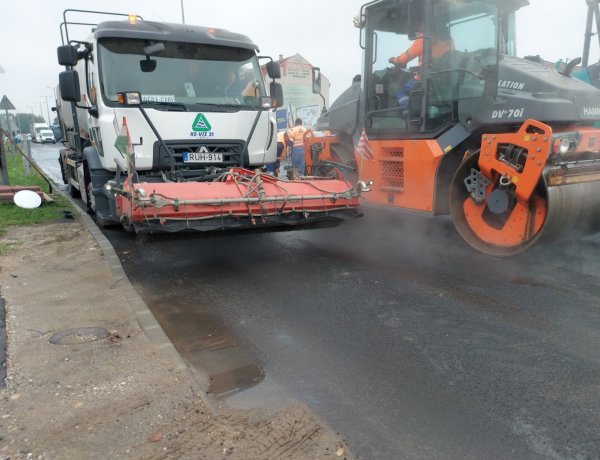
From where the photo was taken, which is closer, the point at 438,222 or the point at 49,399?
the point at 49,399

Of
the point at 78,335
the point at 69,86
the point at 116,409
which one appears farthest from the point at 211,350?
the point at 69,86

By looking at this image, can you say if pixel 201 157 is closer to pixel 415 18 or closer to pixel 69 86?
A: pixel 69 86

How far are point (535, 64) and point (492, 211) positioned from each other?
6.65ft

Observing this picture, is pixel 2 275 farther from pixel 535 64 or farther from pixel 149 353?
pixel 535 64

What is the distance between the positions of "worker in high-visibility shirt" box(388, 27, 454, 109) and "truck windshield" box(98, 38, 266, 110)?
6.24 feet

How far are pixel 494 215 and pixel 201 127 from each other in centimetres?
376

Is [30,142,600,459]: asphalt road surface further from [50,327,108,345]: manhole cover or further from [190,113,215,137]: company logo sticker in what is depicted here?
[190,113,215,137]: company logo sticker

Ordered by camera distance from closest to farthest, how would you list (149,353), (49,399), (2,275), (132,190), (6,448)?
(6,448) → (49,399) → (149,353) → (132,190) → (2,275)

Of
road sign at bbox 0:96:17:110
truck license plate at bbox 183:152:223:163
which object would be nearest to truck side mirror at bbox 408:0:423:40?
truck license plate at bbox 183:152:223:163

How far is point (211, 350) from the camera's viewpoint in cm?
374

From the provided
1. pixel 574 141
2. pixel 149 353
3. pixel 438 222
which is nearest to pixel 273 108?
pixel 438 222

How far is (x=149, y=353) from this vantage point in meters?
3.54

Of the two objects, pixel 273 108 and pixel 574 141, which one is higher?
pixel 273 108

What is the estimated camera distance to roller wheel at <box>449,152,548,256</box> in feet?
17.6
